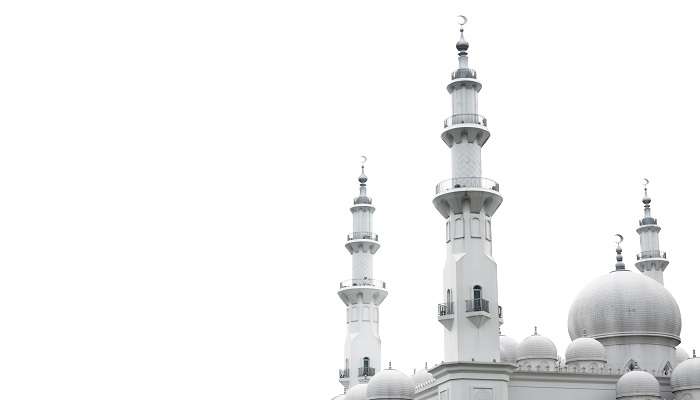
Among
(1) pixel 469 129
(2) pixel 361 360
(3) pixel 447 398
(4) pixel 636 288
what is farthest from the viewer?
(2) pixel 361 360

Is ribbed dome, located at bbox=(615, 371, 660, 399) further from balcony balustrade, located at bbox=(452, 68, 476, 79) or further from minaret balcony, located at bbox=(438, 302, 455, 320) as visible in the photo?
balcony balustrade, located at bbox=(452, 68, 476, 79)

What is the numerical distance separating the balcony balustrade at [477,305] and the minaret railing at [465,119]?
7867mm

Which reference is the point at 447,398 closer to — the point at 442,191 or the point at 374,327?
the point at 442,191

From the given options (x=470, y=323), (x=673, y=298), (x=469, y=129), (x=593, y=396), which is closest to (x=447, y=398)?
(x=470, y=323)

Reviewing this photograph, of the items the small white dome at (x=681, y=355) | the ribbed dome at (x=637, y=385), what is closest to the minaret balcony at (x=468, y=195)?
the ribbed dome at (x=637, y=385)

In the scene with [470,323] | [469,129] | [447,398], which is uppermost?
[469,129]

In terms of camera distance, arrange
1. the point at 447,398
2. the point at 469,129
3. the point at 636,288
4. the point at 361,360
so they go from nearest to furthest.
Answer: the point at 447,398, the point at 469,129, the point at 636,288, the point at 361,360

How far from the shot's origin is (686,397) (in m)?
49.1

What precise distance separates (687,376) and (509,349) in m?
8.56

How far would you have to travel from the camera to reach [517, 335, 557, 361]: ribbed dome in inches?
2028

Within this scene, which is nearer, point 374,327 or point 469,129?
point 469,129

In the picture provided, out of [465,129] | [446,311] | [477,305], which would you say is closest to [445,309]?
[446,311]

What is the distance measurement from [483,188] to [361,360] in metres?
18.4

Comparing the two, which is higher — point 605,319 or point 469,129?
point 469,129
